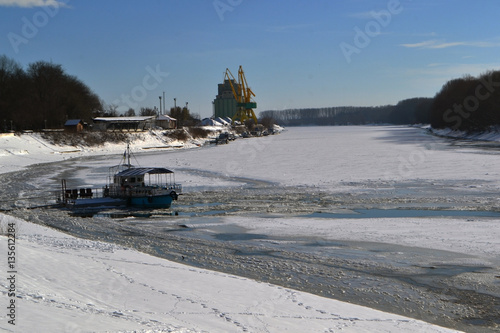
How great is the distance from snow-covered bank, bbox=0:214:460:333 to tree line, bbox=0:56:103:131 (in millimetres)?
67148

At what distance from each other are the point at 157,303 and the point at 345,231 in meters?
9.90

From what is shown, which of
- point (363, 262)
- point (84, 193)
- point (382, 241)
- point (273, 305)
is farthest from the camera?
point (84, 193)

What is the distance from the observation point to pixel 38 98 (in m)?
86.2

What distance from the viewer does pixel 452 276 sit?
13.8 m

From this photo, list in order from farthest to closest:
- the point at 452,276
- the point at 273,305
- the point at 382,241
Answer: the point at 382,241
the point at 452,276
the point at 273,305

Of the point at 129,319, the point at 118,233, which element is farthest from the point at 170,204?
the point at 129,319

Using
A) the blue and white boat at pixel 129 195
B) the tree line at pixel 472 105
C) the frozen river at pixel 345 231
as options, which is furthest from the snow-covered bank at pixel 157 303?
the tree line at pixel 472 105

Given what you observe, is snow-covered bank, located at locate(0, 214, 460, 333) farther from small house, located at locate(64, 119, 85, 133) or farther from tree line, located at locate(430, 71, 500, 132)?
tree line, located at locate(430, 71, 500, 132)

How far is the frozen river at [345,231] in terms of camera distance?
12.9 m

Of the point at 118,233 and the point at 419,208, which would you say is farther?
the point at 419,208

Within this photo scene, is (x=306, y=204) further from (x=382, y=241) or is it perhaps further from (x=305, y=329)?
(x=305, y=329)

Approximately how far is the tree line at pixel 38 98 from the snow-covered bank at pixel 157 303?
2644 inches

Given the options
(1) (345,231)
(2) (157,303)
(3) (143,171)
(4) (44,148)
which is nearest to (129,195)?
(3) (143,171)

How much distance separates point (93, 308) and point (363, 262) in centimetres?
791
